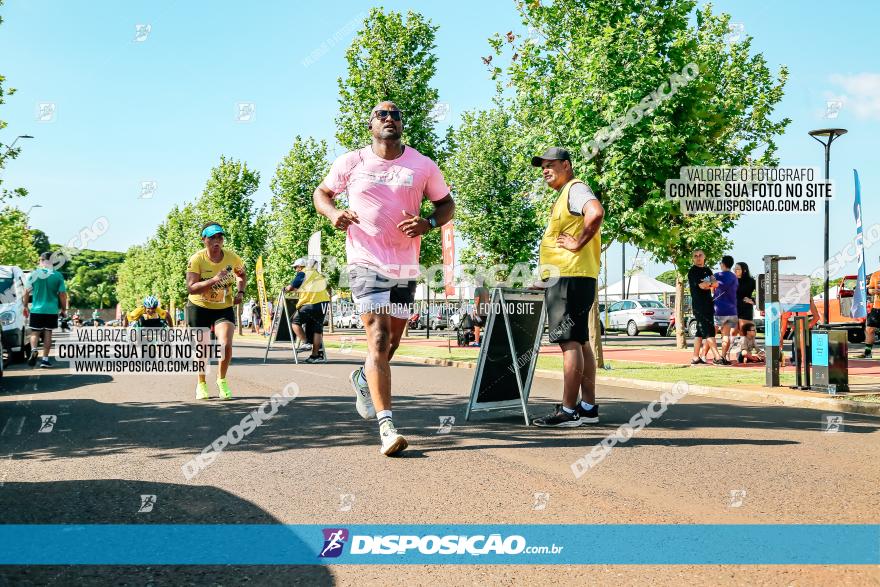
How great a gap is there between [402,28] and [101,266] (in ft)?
620

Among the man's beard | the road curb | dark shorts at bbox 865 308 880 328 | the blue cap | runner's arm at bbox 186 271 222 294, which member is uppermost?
the man's beard

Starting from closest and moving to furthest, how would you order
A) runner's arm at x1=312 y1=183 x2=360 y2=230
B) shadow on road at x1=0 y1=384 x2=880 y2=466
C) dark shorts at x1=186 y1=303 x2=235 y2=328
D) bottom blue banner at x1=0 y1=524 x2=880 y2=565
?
bottom blue banner at x1=0 y1=524 x2=880 y2=565, runner's arm at x1=312 y1=183 x2=360 y2=230, shadow on road at x1=0 y1=384 x2=880 y2=466, dark shorts at x1=186 y1=303 x2=235 y2=328

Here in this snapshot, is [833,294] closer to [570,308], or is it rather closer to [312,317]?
[312,317]

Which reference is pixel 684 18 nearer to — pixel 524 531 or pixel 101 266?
pixel 524 531

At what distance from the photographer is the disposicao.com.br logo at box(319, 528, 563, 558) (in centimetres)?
318

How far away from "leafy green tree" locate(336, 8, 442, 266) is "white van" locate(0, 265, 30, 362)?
572 inches

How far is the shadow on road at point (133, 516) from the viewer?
2.87 m

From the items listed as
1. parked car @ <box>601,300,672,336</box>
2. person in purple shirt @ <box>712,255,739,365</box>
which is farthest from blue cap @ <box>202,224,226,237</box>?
parked car @ <box>601,300,672,336</box>

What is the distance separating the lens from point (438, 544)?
3248 millimetres

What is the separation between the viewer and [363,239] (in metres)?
5.38

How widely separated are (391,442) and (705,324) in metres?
10.4

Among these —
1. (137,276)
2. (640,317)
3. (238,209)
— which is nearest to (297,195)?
(238,209)

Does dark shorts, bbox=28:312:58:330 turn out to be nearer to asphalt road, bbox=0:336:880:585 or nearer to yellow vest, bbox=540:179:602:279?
asphalt road, bbox=0:336:880:585

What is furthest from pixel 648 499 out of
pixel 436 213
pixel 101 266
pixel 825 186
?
pixel 101 266
